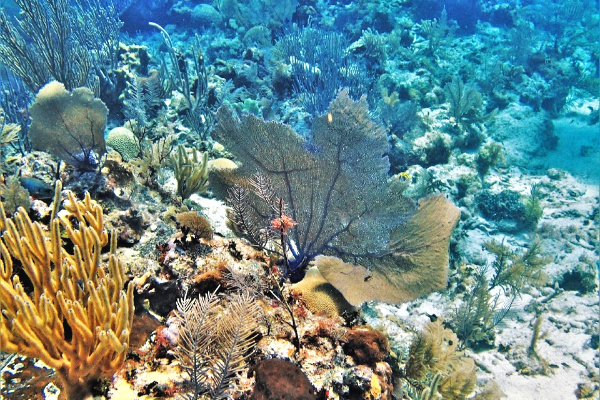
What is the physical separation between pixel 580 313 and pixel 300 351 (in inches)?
215

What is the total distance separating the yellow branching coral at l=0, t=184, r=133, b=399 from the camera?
155cm

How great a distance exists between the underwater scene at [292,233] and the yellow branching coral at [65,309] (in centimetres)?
1

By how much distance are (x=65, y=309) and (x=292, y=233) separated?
6.19 feet

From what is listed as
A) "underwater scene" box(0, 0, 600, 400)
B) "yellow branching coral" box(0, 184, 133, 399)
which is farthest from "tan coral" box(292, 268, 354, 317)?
"yellow branching coral" box(0, 184, 133, 399)

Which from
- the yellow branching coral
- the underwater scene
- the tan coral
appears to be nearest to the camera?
the yellow branching coral

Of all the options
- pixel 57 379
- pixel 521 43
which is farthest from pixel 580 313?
pixel 521 43

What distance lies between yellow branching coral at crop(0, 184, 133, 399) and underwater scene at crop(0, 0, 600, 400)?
13 mm

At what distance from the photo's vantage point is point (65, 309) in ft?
5.27

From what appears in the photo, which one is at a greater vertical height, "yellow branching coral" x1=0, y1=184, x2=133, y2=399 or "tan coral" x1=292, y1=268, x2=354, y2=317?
"tan coral" x1=292, y1=268, x2=354, y2=317

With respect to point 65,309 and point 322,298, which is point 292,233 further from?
point 65,309

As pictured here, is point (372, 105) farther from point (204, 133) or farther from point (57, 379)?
point (57, 379)


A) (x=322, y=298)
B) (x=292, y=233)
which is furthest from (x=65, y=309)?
(x=292, y=233)

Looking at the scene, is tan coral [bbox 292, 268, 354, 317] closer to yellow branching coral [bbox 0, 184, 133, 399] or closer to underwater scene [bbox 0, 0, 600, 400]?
underwater scene [bbox 0, 0, 600, 400]

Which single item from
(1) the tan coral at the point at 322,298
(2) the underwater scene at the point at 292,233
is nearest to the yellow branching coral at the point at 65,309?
(2) the underwater scene at the point at 292,233
